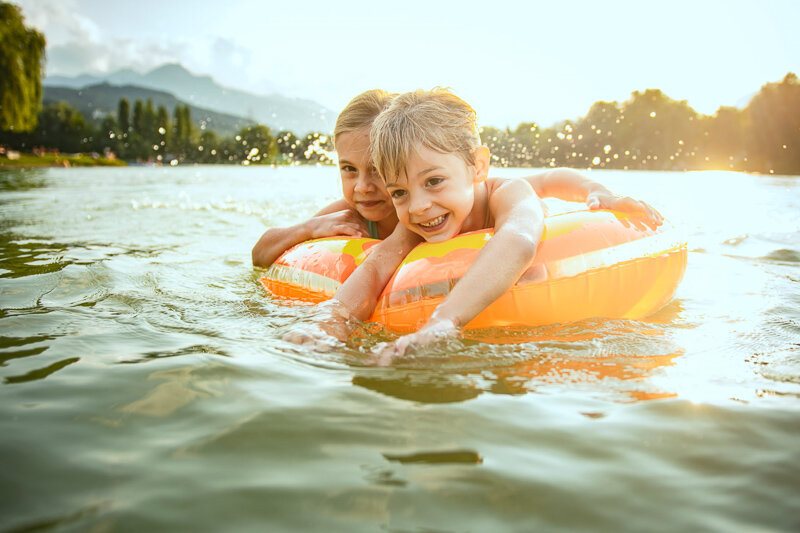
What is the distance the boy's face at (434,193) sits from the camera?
3035mm

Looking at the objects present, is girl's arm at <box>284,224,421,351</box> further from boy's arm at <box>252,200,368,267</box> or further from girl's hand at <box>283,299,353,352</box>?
boy's arm at <box>252,200,368,267</box>

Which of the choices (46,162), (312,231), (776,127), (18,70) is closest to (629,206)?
(312,231)

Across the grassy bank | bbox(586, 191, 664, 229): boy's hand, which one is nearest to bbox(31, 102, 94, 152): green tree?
the grassy bank

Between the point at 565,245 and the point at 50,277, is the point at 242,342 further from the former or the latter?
the point at 50,277

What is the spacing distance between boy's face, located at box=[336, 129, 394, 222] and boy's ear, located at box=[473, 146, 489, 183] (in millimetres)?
870

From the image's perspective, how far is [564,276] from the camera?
3.03 m

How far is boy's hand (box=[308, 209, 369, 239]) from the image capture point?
170 inches

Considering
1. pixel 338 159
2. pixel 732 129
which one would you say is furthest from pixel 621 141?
pixel 338 159

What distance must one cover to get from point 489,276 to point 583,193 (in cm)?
180

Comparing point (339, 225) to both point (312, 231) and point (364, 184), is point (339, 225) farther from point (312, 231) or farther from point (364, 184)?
point (364, 184)

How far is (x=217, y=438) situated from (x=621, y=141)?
2132 inches

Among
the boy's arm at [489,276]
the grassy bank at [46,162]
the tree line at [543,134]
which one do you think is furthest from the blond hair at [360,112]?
the grassy bank at [46,162]

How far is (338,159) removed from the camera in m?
4.00

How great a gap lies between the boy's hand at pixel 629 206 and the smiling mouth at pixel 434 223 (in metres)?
1.07
